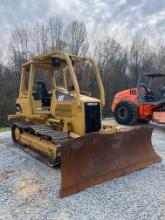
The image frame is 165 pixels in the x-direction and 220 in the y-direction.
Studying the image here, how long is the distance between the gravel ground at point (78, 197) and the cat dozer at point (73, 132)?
196 millimetres

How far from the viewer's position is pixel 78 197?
11.4ft

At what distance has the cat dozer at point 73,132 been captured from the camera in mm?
3898

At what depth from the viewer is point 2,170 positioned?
4605 mm

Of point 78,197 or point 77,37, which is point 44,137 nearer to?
point 78,197

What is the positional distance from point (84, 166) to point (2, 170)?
163 cm

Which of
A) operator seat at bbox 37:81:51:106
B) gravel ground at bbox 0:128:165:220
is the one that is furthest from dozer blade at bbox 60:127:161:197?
operator seat at bbox 37:81:51:106

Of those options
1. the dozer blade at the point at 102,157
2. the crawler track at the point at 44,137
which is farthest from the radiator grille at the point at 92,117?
the dozer blade at the point at 102,157

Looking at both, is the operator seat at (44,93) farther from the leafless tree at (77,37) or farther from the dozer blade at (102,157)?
the leafless tree at (77,37)

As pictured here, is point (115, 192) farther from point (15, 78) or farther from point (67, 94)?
point (15, 78)

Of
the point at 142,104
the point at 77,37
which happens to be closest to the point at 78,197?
the point at 142,104

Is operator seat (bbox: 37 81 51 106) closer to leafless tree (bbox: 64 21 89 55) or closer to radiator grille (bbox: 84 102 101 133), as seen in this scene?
radiator grille (bbox: 84 102 101 133)

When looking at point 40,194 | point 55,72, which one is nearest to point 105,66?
point 55,72

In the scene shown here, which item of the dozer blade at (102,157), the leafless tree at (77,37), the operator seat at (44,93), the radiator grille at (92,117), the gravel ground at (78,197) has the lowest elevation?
the gravel ground at (78,197)

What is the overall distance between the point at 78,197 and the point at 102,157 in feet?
3.12
